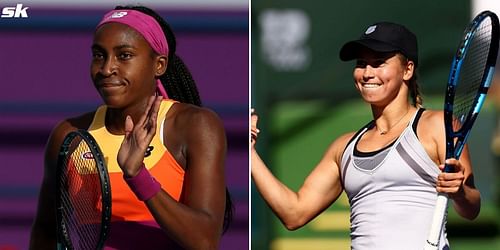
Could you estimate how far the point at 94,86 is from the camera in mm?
3895

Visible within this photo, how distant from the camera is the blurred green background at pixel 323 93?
638cm

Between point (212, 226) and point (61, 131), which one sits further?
point (61, 131)

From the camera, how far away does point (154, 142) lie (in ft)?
12.0

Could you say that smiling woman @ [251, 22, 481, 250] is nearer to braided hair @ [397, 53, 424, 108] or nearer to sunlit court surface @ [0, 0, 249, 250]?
→ braided hair @ [397, 53, 424, 108]

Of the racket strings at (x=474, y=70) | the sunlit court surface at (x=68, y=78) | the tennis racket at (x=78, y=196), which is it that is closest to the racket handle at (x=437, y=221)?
the racket strings at (x=474, y=70)

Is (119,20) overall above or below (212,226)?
above

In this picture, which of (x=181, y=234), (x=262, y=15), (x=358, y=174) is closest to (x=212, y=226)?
(x=181, y=234)

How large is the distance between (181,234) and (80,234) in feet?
0.99

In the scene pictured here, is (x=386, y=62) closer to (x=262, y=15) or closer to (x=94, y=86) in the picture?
(x=94, y=86)

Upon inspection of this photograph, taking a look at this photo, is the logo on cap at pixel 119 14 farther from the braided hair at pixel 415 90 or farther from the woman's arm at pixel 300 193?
the braided hair at pixel 415 90

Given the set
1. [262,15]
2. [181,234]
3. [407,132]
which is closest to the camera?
[181,234]

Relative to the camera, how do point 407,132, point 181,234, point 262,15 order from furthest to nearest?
point 262,15 → point 407,132 → point 181,234

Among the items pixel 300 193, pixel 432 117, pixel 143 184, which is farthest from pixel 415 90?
pixel 143 184

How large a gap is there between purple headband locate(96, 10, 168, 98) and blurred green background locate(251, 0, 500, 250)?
2242mm
